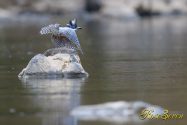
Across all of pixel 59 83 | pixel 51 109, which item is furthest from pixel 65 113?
pixel 59 83

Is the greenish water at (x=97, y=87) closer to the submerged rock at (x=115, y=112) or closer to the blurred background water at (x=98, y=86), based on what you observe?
the blurred background water at (x=98, y=86)

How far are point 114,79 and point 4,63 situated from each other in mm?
5130

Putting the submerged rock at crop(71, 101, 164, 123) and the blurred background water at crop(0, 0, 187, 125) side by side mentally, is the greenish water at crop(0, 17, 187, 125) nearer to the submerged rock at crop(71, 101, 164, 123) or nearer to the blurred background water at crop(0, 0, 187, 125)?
the blurred background water at crop(0, 0, 187, 125)

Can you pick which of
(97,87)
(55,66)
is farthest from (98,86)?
(55,66)

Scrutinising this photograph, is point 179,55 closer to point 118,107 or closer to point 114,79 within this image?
point 114,79

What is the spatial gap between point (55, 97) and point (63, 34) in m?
3.26

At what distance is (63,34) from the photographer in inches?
644

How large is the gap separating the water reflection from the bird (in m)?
0.98

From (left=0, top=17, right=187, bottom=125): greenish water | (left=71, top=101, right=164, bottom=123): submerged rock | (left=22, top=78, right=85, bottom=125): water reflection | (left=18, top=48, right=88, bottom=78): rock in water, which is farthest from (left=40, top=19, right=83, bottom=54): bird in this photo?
(left=71, top=101, right=164, bottom=123): submerged rock

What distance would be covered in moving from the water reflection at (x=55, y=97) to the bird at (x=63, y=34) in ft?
3.21

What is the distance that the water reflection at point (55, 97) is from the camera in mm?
11328

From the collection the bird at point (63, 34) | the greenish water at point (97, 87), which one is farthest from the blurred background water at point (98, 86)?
the bird at point (63, 34)

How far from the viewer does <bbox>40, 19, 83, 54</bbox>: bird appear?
16.3 meters

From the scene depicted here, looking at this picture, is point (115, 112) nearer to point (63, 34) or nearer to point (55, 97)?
point (55, 97)
